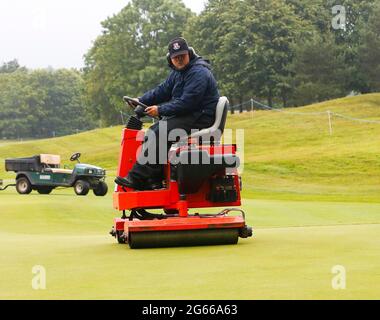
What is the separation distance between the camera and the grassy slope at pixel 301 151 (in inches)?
1319

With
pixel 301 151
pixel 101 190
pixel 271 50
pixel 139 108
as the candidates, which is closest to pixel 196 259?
pixel 139 108

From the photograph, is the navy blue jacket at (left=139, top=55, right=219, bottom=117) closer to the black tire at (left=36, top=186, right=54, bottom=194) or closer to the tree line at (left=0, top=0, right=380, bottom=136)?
the black tire at (left=36, top=186, right=54, bottom=194)

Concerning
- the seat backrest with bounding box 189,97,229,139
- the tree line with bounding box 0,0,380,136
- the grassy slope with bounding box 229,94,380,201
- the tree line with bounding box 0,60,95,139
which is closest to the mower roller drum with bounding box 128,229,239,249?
the seat backrest with bounding box 189,97,229,139

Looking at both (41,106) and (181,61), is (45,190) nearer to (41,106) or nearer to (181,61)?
(181,61)

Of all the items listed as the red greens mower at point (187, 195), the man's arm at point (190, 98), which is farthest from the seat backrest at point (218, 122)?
the man's arm at point (190, 98)

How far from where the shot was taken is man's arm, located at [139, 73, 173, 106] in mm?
9852

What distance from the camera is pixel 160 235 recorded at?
8898 millimetres

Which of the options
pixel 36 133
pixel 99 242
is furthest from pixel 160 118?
pixel 36 133

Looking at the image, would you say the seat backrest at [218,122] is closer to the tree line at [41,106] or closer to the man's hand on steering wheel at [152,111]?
the man's hand on steering wheel at [152,111]

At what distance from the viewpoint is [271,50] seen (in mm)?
79750

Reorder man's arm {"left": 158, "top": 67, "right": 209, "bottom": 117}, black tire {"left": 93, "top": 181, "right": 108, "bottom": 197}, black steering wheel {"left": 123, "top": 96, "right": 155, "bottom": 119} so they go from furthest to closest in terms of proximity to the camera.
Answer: black tire {"left": 93, "top": 181, "right": 108, "bottom": 197} → black steering wheel {"left": 123, "top": 96, "right": 155, "bottom": 119} → man's arm {"left": 158, "top": 67, "right": 209, "bottom": 117}

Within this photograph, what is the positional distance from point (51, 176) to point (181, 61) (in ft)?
61.3

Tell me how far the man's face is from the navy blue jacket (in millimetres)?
54
